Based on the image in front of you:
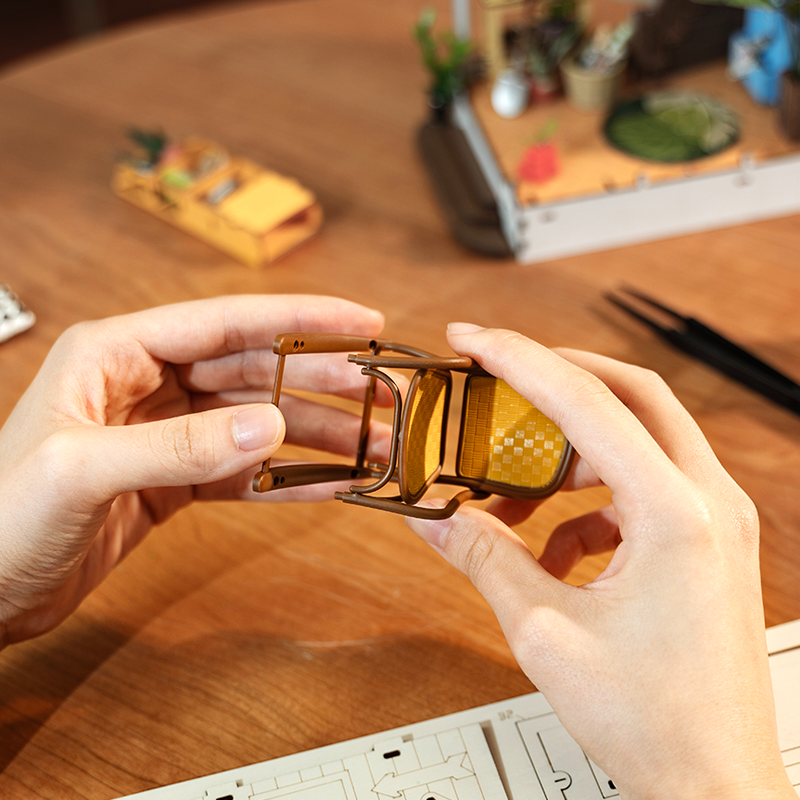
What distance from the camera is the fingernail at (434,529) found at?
1.90ft

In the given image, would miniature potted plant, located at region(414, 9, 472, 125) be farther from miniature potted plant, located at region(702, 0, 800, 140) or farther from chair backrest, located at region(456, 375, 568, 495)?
chair backrest, located at region(456, 375, 568, 495)

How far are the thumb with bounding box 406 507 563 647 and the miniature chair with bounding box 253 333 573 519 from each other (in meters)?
0.02

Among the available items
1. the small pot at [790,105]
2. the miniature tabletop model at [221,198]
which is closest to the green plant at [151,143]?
the miniature tabletop model at [221,198]

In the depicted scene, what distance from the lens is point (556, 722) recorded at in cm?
59

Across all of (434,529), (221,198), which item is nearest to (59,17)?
(221,198)

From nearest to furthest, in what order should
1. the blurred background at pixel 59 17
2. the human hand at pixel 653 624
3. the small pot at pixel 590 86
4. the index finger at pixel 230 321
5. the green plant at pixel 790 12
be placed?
the human hand at pixel 653 624
the index finger at pixel 230 321
the green plant at pixel 790 12
the small pot at pixel 590 86
the blurred background at pixel 59 17

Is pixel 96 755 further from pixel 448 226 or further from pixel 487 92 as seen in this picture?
pixel 487 92

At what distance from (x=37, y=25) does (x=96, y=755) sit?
10.6 ft

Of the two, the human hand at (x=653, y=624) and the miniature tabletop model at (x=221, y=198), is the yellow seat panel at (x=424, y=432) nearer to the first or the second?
the human hand at (x=653, y=624)

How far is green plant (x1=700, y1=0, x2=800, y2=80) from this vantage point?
92cm

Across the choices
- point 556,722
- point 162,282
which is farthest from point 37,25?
point 556,722

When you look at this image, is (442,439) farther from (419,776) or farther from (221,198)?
(221,198)

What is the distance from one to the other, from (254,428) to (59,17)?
320cm

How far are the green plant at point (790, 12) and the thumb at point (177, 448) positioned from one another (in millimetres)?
820
